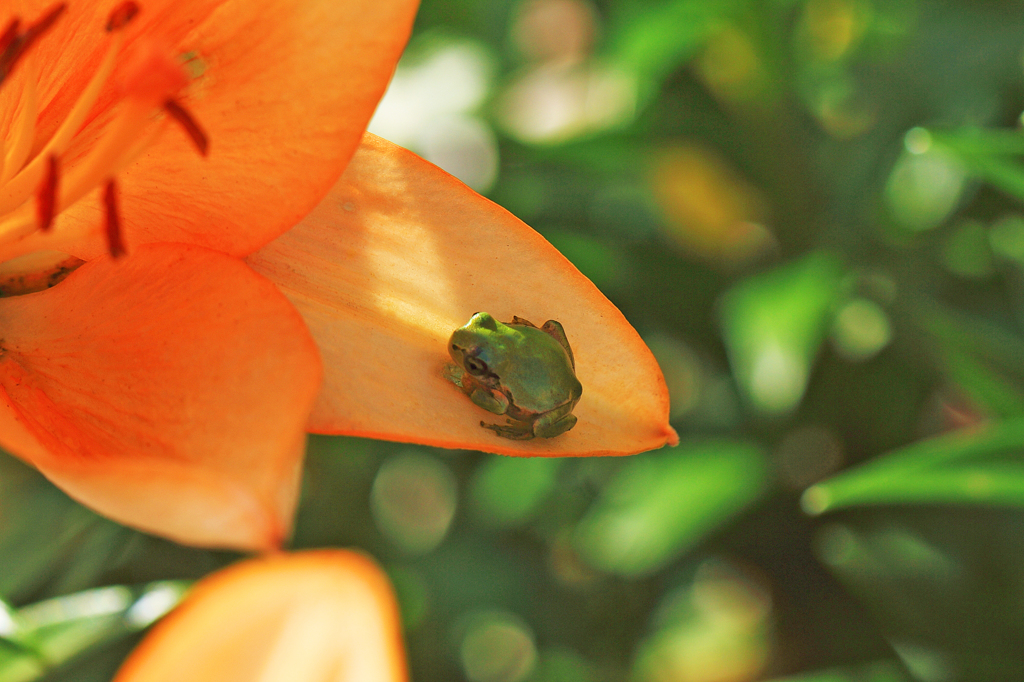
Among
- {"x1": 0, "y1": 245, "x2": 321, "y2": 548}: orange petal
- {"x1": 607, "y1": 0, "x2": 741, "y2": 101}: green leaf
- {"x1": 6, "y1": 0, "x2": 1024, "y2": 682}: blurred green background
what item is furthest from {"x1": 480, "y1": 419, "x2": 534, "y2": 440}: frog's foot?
{"x1": 607, "y1": 0, "x2": 741, "y2": 101}: green leaf

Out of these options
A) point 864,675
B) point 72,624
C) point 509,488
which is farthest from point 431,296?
point 864,675

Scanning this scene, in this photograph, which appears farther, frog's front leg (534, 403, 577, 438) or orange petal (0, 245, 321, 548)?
frog's front leg (534, 403, 577, 438)

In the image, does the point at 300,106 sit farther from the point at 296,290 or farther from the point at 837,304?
the point at 837,304

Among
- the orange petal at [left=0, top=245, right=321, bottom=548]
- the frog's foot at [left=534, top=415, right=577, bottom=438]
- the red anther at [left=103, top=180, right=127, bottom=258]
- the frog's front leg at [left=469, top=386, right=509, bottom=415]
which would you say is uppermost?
the red anther at [left=103, top=180, right=127, bottom=258]

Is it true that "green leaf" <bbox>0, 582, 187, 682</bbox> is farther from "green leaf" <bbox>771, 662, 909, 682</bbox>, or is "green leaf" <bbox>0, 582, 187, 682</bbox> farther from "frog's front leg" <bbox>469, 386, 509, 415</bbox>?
"green leaf" <bbox>771, 662, 909, 682</bbox>

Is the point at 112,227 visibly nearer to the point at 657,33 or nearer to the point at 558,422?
the point at 558,422

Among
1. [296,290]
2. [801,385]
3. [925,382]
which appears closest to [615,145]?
[801,385]

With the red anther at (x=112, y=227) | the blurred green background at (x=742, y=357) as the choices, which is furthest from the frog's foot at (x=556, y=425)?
the blurred green background at (x=742, y=357)
